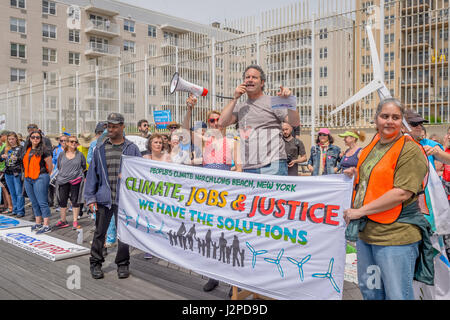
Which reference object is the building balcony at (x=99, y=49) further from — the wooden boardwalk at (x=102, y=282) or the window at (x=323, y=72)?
the wooden boardwalk at (x=102, y=282)

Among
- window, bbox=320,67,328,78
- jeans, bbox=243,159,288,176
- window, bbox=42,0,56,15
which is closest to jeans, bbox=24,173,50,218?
jeans, bbox=243,159,288,176

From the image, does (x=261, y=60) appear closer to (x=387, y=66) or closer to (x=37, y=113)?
(x=387, y=66)

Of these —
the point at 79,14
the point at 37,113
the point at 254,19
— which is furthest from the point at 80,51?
the point at 254,19

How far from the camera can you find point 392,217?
94.9 inches

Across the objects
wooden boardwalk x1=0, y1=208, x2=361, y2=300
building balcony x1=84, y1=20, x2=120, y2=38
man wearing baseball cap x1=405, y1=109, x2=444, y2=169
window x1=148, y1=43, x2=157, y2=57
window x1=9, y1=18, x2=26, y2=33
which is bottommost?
wooden boardwalk x1=0, y1=208, x2=361, y2=300

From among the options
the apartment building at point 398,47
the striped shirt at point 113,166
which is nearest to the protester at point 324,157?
the apartment building at point 398,47

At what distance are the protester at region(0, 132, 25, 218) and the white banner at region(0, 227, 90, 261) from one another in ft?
5.99

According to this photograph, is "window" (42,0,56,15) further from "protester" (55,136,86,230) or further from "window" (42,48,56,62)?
"protester" (55,136,86,230)

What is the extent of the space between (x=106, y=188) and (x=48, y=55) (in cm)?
3962

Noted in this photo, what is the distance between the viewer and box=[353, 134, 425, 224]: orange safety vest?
7.91 ft

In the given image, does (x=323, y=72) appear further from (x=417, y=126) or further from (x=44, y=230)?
(x=44, y=230)

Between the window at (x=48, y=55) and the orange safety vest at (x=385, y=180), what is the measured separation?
4232 centimetres

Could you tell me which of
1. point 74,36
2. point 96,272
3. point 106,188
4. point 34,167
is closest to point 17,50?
point 74,36

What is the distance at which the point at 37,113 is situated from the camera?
A: 21.3 metres
